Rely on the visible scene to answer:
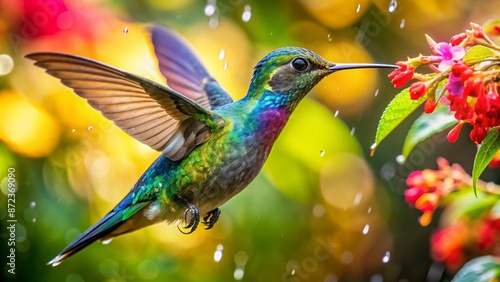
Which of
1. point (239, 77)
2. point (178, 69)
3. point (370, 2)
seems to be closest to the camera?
point (178, 69)

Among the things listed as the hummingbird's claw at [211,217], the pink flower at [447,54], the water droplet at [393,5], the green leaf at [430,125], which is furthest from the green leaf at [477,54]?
the water droplet at [393,5]

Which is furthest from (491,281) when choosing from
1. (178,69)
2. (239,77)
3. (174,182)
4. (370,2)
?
(370,2)

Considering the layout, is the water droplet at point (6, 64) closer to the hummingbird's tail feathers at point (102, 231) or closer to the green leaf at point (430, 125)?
the hummingbird's tail feathers at point (102, 231)

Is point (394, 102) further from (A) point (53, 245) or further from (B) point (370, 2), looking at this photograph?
(B) point (370, 2)

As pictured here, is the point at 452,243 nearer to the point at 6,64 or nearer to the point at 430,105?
the point at 430,105

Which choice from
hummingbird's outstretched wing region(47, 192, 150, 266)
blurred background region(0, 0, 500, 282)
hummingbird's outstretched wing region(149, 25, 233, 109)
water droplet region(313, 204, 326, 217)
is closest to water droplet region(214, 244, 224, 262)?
blurred background region(0, 0, 500, 282)

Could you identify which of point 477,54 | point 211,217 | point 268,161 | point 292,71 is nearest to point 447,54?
point 477,54
